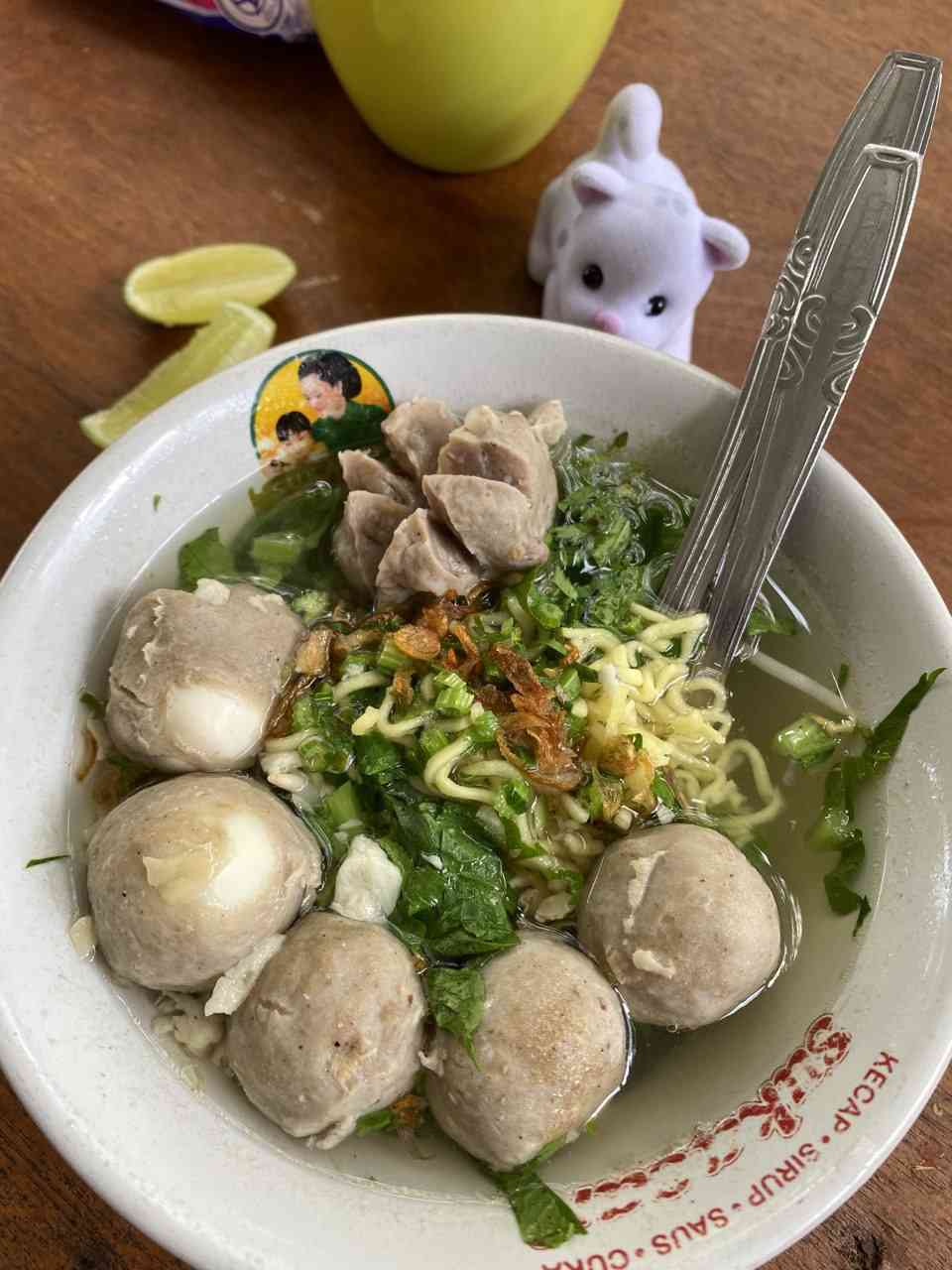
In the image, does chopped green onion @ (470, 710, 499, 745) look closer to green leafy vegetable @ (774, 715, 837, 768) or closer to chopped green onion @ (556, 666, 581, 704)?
chopped green onion @ (556, 666, 581, 704)

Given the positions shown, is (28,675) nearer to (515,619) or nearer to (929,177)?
(515,619)

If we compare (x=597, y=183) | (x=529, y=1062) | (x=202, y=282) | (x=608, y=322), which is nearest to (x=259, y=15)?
(x=202, y=282)

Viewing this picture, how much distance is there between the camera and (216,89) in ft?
7.22

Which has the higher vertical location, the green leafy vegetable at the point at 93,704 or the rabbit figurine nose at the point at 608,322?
the rabbit figurine nose at the point at 608,322

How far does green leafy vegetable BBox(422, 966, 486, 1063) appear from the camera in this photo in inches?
51.8

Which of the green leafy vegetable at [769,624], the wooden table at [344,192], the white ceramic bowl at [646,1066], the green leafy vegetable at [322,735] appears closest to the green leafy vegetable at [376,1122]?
the white ceramic bowl at [646,1066]

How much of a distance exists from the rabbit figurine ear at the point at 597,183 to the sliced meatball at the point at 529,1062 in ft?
3.99

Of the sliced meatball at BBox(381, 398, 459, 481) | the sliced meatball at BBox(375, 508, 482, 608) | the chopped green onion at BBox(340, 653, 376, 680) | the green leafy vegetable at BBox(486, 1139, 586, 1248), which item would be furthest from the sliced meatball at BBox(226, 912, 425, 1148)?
the sliced meatball at BBox(381, 398, 459, 481)

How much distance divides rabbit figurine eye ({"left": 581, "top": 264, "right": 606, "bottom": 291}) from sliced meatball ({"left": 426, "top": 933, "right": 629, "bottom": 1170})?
1122 millimetres

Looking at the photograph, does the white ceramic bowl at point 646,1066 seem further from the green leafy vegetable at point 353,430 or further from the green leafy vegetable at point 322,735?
the green leafy vegetable at point 322,735

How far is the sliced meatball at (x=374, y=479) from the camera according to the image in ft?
5.42

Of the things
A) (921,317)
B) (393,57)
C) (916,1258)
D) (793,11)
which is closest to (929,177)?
(921,317)

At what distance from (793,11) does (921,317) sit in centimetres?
83

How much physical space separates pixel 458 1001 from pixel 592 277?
1209mm
